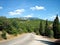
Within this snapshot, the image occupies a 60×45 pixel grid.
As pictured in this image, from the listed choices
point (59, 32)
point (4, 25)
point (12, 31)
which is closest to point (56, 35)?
point (59, 32)

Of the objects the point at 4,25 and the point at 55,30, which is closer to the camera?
the point at 4,25

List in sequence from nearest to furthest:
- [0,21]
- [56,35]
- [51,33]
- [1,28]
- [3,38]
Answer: [3,38]
[1,28]
[0,21]
[56,35]
[51,33]

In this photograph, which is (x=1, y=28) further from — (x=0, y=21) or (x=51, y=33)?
(x=51, y=33)

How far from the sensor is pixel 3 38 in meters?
31.7

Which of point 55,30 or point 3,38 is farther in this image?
point 55,30

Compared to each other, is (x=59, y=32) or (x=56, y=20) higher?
(x=56, y=20)

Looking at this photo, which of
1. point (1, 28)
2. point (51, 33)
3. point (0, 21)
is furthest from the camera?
point (51, 33)

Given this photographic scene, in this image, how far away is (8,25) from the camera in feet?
135

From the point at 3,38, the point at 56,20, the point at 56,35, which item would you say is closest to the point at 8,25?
the point at 3,38

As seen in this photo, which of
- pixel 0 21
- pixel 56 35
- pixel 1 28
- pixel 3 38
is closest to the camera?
pixel 3 38

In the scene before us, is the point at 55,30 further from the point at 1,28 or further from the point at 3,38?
the point at 3,38

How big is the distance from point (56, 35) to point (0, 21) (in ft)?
74.5

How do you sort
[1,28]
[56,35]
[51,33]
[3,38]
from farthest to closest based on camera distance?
[51,33], [56,35], [1,28], [3,38]

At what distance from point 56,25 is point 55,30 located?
8.54 ft
